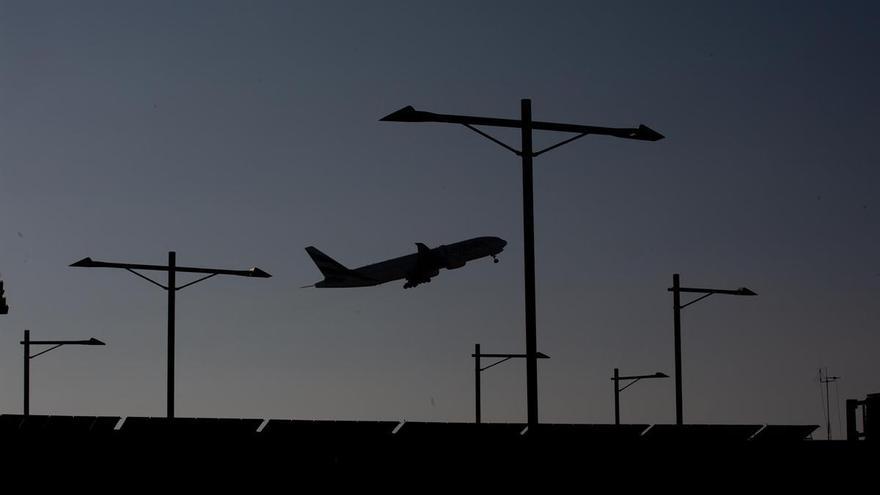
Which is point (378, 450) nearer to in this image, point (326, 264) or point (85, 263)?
point (85, 263)

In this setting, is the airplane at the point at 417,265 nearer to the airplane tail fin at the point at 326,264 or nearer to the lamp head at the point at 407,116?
the airplane tail fin at the point at 326,264

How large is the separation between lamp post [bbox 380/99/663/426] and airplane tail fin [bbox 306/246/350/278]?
72873 millimetres

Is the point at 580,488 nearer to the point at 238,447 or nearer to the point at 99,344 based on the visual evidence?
the point at 238,447

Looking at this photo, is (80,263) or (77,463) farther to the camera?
(80,263)

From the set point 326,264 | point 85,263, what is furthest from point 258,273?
point 326,264

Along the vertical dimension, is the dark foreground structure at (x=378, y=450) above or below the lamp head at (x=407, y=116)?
below

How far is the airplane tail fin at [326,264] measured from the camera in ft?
367

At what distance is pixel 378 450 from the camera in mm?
42344

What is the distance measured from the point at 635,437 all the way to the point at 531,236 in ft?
29.0

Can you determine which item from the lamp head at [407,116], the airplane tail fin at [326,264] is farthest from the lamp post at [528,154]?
the airplane tail fin at [326,264]

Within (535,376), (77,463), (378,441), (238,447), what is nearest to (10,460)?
(77,463)

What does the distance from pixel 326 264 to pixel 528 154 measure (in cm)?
7639

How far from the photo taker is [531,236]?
124 feet

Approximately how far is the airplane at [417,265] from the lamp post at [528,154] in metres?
64.6
